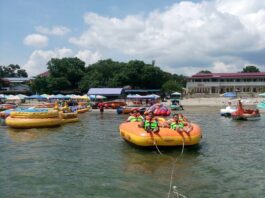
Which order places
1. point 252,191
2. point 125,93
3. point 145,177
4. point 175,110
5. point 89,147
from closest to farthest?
point 252,191
point 145,177
point 89,147
point 175,110
point 125,93

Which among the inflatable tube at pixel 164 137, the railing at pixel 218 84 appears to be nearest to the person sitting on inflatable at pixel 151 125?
the inflatable tube at pixel 164 137

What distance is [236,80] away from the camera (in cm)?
8931

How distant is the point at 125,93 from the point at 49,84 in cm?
1647

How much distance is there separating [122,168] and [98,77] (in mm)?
67616

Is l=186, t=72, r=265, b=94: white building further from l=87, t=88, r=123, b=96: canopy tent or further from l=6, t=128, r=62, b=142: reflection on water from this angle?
l=6, t=128, r=62, b=142: reflection on water

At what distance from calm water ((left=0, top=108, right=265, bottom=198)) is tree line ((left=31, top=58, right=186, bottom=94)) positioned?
5981cm

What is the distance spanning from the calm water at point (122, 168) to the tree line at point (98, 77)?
59813 mm

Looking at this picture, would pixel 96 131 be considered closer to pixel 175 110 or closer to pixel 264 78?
pixel 175 110

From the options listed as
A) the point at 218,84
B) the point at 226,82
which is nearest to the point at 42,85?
the point at 218,84

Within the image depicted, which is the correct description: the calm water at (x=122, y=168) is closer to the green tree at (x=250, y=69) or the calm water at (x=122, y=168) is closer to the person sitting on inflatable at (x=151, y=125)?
the person sitting on inflatable at (x=151, y=125)

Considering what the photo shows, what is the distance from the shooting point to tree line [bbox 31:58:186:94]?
79875mm

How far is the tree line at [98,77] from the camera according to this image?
262 ft

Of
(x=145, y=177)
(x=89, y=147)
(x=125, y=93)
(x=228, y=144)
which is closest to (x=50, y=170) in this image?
(x=145, y=177)

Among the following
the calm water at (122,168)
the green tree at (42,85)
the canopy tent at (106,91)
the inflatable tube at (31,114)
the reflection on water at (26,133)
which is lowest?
the calm water at (122,168)
